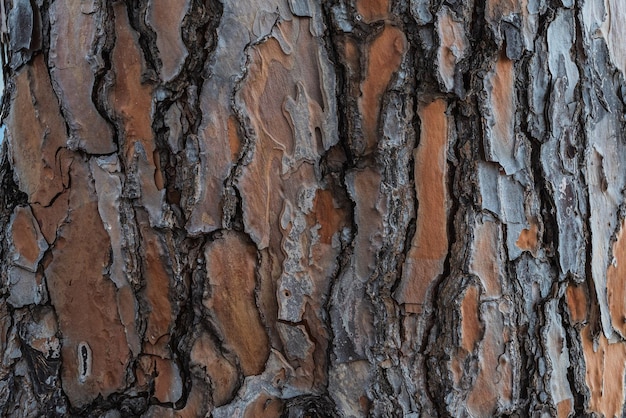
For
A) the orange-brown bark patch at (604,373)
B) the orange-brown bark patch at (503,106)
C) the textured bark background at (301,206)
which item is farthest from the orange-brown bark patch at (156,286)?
the orange-brown bark patch at (604,373)

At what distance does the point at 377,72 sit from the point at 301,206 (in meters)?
0.19

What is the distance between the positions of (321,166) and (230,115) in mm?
126

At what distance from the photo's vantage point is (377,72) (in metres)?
0.74

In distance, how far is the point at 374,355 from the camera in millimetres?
752

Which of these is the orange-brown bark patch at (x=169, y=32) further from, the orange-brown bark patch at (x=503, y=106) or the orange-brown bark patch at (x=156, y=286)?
the orange-brown bark patch at (x=503, y=106)

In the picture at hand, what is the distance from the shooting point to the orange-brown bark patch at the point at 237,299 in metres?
0.75

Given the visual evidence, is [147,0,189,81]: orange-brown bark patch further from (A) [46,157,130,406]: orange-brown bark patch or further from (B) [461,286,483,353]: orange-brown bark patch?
(B) [461,286,483,353]: orange-brown bark patch

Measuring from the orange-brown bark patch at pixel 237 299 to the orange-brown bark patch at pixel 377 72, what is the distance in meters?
0.20

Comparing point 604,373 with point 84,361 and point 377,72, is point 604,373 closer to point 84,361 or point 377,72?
point 377,72

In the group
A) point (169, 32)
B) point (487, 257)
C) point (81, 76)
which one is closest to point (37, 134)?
point (81, 76)

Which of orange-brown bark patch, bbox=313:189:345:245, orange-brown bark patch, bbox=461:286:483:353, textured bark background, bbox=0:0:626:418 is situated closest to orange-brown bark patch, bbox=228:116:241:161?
textured bark background, bbox=0:0:626:418

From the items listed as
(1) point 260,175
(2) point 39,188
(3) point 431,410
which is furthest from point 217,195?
(3) point 431,410

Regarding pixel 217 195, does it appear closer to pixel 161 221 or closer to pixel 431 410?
pixel 161 221

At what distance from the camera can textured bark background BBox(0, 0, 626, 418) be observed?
743 mm
